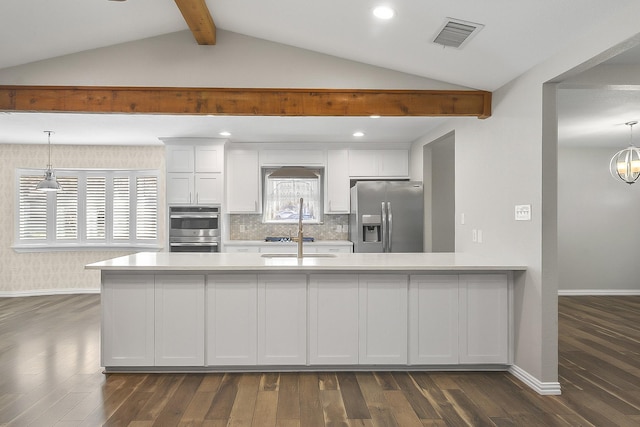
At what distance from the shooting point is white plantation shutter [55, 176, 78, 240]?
6855mm

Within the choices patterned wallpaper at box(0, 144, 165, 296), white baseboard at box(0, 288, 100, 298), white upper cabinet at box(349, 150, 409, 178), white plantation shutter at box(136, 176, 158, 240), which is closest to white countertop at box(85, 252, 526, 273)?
white upper cabinet at box(349, 150, 409, 178)

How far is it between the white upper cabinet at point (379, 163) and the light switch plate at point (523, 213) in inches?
123

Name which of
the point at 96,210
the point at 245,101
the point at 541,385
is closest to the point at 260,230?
the point at 96,210

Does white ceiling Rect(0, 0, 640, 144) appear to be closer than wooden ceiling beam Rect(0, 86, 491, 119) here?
Yes

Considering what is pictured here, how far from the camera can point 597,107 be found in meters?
4.46

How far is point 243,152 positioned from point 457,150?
10.3ft

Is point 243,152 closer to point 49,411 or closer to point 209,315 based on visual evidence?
point 209,315

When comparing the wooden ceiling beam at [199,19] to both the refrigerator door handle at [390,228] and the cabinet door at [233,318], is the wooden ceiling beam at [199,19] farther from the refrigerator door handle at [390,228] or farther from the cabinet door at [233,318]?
the refrigerator door handle at [390,228]

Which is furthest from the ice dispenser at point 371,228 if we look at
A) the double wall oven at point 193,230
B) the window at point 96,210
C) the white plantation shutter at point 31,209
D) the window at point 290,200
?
the white plantation shutter at point 31,209

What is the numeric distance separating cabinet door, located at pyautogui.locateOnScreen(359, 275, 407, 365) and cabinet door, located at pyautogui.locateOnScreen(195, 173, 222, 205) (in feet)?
10.9

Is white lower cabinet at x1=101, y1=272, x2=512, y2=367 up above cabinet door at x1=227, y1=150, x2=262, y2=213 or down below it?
below

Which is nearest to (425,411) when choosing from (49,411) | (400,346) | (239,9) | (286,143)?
(400,346)

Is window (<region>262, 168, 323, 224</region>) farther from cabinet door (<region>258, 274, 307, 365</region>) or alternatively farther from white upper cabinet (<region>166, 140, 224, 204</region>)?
cabinet door (<region>258, 274, 307, 365</region>)

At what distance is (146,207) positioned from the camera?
6.88m
